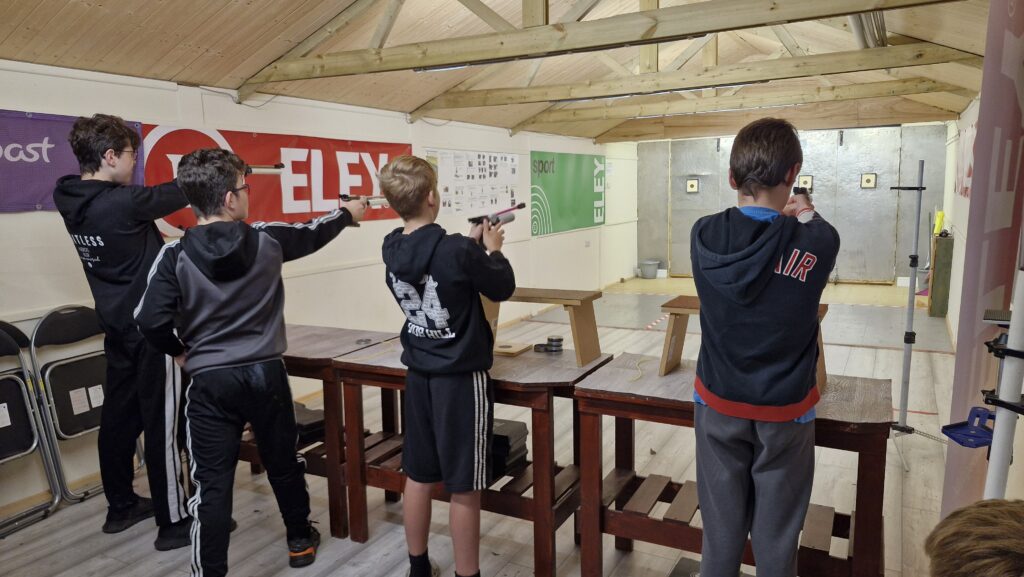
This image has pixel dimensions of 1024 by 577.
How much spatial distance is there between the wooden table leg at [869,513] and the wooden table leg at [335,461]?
1.90 metres

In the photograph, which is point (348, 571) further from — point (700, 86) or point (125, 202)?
point (700, 86)

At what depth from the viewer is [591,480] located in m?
2.29

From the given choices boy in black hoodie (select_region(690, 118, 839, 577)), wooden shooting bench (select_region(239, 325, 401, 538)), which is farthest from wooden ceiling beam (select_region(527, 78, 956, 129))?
boy in black hoodie (select_region(690, 118, 839, 577))

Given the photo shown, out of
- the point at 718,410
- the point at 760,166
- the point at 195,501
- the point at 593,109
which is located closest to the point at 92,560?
the point at 195,501

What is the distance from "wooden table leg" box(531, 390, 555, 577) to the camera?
2.34 metres

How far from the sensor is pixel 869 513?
6.22ft

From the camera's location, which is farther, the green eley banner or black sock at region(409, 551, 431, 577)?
the green eley banner

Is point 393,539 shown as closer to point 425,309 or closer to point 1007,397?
point 425,309

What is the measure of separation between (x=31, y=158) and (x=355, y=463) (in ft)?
6.98

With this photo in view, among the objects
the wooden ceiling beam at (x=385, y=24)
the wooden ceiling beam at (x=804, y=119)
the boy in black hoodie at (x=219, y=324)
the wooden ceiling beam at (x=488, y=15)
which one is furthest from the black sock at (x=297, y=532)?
the wooden ceiling beam at (x=804, y=119)

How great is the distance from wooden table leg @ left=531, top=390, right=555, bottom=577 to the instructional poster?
12.9ft

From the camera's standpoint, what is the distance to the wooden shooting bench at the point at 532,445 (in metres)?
2.35

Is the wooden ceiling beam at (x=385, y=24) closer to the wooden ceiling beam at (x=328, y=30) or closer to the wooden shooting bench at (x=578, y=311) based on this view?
the wooden ceiling beam at (x=328, y=30)

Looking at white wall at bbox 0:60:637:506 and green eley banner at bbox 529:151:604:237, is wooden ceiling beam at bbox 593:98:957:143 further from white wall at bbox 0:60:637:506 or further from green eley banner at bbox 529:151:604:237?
white wall at bbox 0:60:637:506
